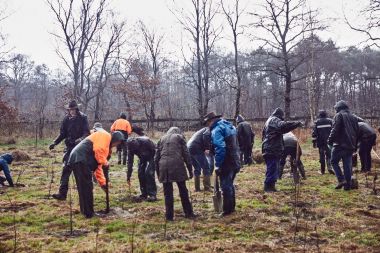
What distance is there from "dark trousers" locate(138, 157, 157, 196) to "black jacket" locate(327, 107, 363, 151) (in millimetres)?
3769

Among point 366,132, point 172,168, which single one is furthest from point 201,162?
point 366,132

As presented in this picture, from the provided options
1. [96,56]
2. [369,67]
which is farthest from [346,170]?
[369,67]

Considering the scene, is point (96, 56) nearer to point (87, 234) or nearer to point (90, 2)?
point (90, 2)

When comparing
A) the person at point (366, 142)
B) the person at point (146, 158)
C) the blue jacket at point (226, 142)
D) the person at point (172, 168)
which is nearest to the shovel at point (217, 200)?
the blue jacket at point (226, 142)

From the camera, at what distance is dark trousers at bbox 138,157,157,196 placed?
850 centimetres

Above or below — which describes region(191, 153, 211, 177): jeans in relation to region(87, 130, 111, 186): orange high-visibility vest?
below

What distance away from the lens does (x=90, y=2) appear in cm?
3134

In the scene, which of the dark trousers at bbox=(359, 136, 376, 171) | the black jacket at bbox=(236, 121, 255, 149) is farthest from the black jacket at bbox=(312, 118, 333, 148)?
the black jacket at bbox=(236, 121, 255, 149)

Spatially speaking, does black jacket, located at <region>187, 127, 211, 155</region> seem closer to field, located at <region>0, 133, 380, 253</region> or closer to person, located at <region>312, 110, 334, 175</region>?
field, located at <region>0, 133, 380, 253</region>

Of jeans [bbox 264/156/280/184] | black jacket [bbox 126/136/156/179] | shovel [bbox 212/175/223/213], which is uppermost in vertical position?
black jacket [bbox 126/136/156/179]

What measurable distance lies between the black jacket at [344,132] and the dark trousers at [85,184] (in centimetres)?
501

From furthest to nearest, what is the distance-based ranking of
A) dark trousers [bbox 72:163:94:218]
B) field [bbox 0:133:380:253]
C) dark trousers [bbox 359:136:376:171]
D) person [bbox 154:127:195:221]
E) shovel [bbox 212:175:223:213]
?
dark trousers [bbox 359:136:376:171], shovel [bbox 212:175:223:213], dark trousers [bbox 72:163:94:218], person [bbox 154:127:195:221], field [bbox 0:133:380:253]

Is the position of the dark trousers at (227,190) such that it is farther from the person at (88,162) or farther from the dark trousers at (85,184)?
the dark trousers at (85,184)

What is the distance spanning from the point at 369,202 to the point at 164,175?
3.92 m
